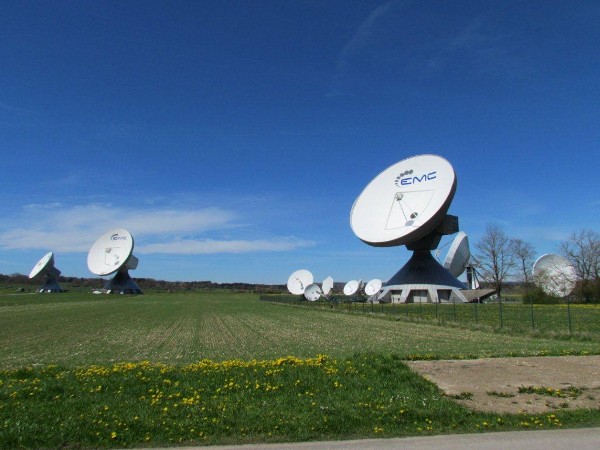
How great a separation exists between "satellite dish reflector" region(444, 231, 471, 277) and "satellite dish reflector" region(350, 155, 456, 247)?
16730 mm

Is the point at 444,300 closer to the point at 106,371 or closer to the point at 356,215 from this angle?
the point at 356,215

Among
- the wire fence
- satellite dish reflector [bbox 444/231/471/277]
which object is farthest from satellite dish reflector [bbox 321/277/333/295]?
the wire fence

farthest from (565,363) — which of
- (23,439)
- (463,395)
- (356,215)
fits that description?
(356,215)

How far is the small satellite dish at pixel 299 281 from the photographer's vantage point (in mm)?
97062

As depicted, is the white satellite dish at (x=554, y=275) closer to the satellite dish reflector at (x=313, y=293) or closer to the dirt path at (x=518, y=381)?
the satellite dish reflector at (x=313, y=293)

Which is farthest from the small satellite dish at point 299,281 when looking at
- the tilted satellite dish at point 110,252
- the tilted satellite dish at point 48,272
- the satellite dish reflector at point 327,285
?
the tilted satellite dish at point 48,272

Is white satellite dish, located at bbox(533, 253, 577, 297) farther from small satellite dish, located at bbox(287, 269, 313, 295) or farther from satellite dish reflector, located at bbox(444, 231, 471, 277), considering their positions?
small satellite dish, located at bbox(287, 269, 313, 295)

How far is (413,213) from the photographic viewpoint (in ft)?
194

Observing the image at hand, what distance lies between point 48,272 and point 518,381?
136 m

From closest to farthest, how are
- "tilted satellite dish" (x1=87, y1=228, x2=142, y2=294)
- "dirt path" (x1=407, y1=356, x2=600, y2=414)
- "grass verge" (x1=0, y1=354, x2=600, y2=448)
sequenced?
1. "grass verge" (x1=0, y1=354, x2=600, y2=448)
2. "dirt path" (x1=407, y1=356, x2=600, y2=414)
3. "tilted satellite dish" (x1=87, y1=228, x2=142, y2=294)

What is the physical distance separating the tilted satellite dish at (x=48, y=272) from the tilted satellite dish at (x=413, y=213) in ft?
294

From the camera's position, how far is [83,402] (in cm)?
859

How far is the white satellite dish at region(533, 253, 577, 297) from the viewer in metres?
76.4

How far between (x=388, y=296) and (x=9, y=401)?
65690mm
